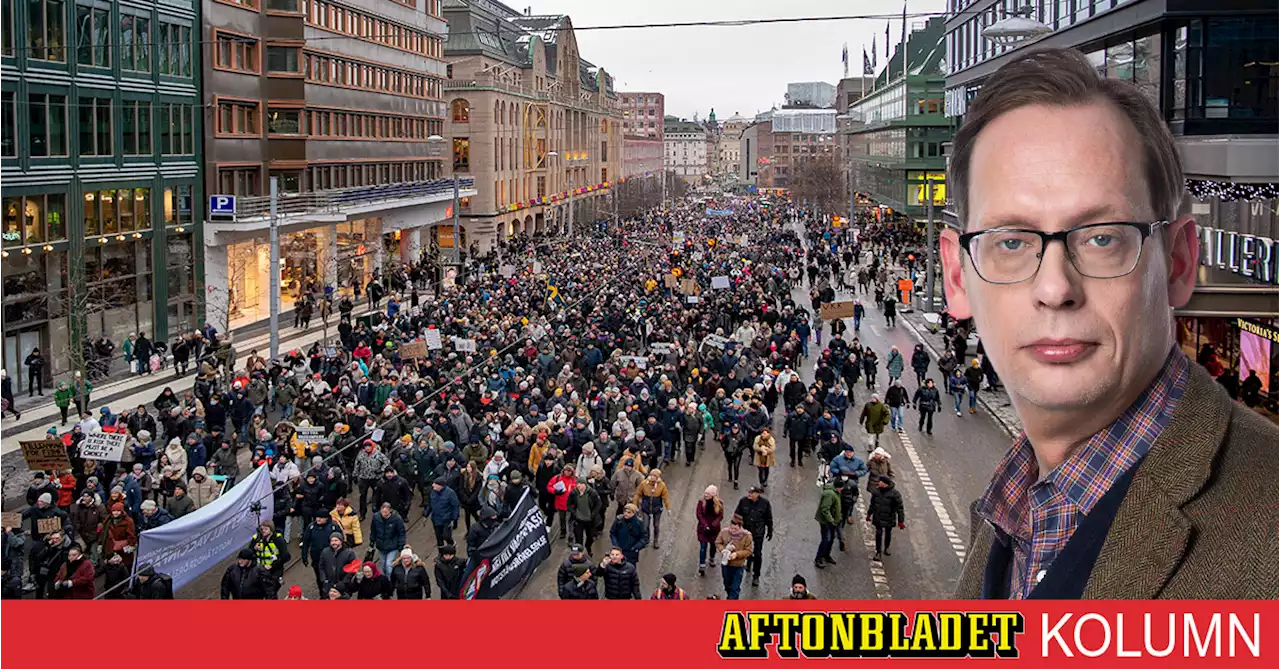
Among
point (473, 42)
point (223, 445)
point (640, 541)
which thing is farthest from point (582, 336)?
point (473, 42)

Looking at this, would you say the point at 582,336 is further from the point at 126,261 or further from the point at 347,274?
the point at 347,274

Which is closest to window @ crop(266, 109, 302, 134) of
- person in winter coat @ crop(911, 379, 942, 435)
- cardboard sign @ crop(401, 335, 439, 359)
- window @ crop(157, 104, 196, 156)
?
window @ crop(157, 104, 196, 156)

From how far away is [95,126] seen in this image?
3872 cm

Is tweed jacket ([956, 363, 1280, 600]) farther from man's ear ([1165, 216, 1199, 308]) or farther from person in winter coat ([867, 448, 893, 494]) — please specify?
person in winter coat ([867, 448, 893, 494])


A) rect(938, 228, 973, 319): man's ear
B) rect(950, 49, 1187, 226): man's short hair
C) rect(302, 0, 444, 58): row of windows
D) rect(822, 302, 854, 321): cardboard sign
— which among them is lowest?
rect(822, 302, 854, 321): cardboard sign

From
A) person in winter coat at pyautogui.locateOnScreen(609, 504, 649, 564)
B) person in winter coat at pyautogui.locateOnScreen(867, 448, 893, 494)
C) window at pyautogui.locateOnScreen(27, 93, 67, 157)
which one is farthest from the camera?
window at pyautogui.locateOnScreen(27, 93, 67, 157)

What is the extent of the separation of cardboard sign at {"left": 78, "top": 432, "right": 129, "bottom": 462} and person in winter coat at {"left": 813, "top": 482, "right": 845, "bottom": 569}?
11.7 meters

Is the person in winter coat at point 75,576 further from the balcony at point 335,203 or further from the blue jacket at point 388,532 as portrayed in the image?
the balcony at point 335,203

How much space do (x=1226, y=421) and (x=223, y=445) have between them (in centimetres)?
1963

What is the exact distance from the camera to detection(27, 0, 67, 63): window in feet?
115

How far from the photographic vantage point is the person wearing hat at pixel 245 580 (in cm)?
1425

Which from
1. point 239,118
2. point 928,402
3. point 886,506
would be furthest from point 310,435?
point 239,118

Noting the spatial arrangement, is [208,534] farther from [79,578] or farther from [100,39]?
[100,39]

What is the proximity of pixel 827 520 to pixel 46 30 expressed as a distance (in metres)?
29.8
